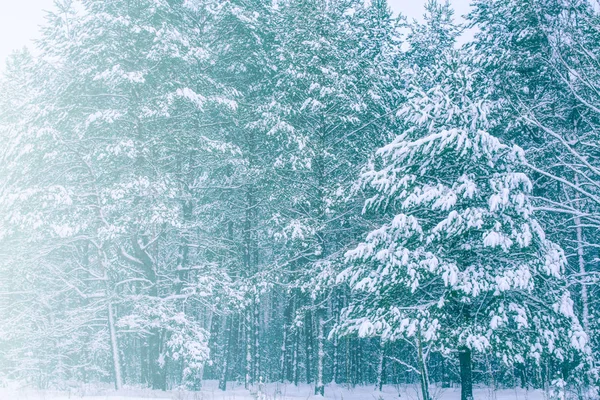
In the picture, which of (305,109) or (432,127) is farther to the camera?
(305,109)

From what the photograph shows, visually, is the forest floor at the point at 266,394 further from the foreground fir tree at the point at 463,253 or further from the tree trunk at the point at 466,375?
the foreground fir tree at the point at 463,253

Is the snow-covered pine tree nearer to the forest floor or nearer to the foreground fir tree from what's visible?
the foreground fir tree

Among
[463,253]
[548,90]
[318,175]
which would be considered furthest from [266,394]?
[548,90]

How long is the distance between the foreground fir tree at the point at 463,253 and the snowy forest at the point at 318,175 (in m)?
0.06

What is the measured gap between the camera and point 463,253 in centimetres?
1158

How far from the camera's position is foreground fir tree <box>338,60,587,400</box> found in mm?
10281

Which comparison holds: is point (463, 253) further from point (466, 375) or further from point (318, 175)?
point (318, 175)

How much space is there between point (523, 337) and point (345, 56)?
11.2 m

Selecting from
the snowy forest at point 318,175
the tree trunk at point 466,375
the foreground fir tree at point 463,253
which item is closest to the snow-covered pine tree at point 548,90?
the snowy forest at point 318,175

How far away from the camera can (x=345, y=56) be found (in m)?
16.8

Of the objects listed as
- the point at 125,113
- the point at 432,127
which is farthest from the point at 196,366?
the point at 432,127

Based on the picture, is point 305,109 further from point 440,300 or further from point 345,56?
point 440,300

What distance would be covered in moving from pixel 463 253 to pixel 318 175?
6.42 metres

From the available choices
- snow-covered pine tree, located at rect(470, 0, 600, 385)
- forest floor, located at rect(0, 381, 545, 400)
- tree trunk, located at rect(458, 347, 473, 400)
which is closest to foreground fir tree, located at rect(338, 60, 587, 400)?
tree trunk, located at rect(458, 347, 473, 400)
